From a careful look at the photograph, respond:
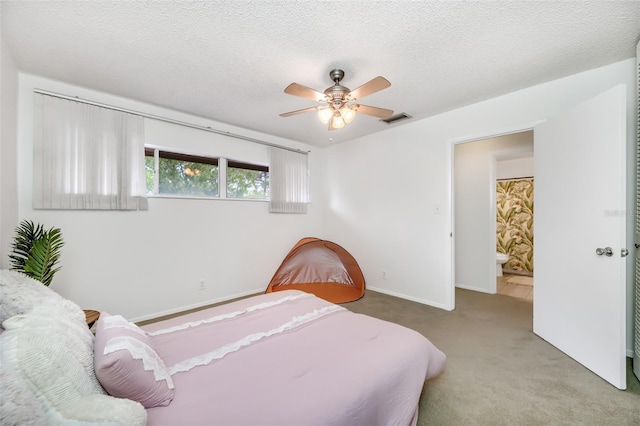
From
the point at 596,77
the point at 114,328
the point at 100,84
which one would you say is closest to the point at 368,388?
the point at 114,328

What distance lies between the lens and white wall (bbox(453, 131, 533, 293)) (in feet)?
→ 12.3

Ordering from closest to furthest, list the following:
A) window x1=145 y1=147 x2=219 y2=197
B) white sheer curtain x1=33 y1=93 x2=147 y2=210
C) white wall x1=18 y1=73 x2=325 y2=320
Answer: white sheer curtain x1=33 y1=93 x2=147 y2=210 → white wall x1=18 y1=73 x2=325 y2=320 → window x1=145 y1=147 x2=219 y2=197

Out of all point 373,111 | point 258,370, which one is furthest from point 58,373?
point 373,111

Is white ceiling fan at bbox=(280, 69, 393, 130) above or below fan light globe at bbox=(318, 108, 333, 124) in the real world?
above

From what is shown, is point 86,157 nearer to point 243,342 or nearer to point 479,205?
point 243,342

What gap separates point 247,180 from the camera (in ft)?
12.4

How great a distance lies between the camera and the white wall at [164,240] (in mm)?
2406

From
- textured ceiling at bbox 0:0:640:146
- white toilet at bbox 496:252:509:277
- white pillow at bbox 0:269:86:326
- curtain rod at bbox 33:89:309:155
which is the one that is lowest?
white toilet at bbox 496:252:509:277

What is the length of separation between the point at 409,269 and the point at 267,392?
2.89 metres

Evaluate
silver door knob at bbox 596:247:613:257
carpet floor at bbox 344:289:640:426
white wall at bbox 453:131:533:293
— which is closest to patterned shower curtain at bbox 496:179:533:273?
white wall at bbox 453:131:533:293

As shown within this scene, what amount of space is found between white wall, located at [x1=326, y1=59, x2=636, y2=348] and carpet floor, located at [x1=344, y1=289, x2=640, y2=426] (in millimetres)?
655

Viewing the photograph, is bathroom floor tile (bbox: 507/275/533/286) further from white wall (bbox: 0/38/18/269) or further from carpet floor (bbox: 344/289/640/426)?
white wall (bbox: 0/38/18/269)

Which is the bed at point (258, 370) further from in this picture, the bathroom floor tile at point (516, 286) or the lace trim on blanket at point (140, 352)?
the bathroom floor tile at point (516, 286)

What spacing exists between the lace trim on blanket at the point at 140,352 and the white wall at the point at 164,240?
1.99 metres
